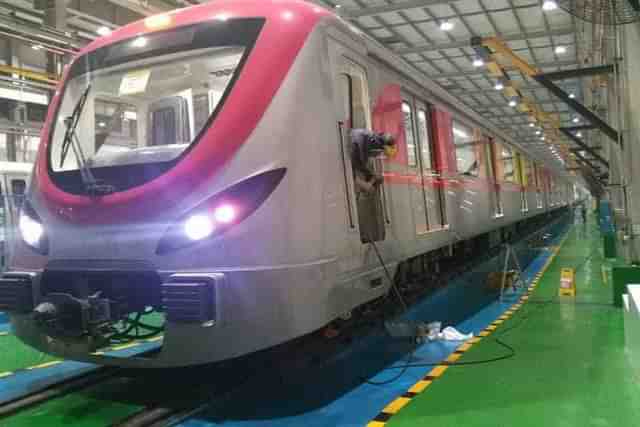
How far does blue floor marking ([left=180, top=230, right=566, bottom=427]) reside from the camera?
11.8 ft

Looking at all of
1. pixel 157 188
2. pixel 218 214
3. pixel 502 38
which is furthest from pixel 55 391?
pixel 502 38

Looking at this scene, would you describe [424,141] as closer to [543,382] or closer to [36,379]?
[543,382]

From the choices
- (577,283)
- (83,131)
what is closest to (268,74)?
(83,131)

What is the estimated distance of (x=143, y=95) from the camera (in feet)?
14.1

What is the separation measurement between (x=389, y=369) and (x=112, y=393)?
2.19 m

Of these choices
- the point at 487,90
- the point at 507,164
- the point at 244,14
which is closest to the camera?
the point at 244,14

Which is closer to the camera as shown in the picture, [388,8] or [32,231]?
[32,231]

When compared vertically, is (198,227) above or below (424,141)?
below

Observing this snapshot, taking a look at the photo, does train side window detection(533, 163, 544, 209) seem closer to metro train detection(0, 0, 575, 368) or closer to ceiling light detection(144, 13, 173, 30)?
metro train detection(0, 0, 575, 368)

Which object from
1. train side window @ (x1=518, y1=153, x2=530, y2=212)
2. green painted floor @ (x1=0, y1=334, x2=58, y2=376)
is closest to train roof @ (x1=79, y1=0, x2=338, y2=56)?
green painted floor @ (x1=0, y1=334, x2=58, y2=376)

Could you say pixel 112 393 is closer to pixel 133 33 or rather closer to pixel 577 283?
pixel 133 33

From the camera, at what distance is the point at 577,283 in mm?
9734

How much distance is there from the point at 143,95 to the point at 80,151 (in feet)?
2.32

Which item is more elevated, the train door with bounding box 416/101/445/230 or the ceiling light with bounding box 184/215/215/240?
the train door with bounding box 416/101/445/230
